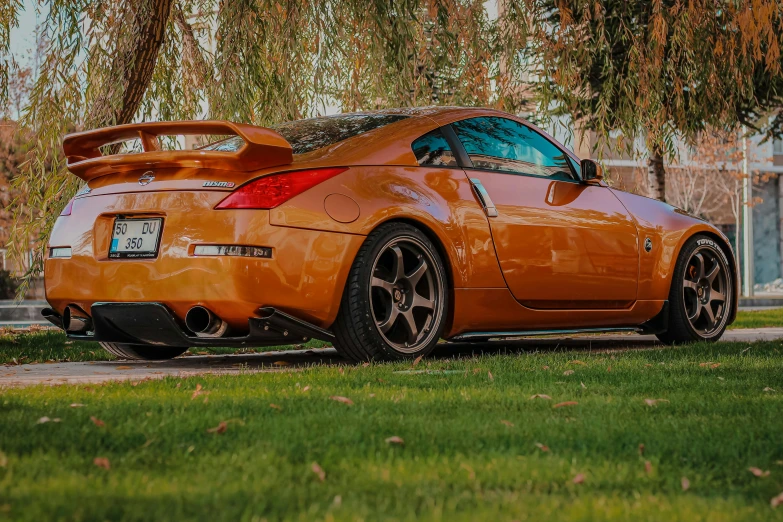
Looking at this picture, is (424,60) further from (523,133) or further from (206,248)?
(206,248)

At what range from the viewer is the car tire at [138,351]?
684 cm

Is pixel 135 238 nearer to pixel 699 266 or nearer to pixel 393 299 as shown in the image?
pixel 393 299

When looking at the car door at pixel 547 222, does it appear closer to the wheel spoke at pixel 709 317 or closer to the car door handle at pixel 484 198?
the car door handle at pixel 484 198

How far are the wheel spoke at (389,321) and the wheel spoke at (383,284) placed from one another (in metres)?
0.10

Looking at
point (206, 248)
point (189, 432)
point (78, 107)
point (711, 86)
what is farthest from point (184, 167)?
point (711, 86)

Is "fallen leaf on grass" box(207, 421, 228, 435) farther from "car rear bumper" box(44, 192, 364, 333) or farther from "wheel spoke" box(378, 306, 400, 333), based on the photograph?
"wheel spoke" box(378, 306, 400, 333)

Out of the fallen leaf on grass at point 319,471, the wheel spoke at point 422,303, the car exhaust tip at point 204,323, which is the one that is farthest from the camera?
the wheel spoke at point 422,303

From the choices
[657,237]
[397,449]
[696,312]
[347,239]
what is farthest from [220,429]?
[696,312]

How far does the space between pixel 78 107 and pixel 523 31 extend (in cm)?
382

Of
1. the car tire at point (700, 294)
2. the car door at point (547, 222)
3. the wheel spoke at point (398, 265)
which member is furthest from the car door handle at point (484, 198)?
the car tire at point (700, 294)

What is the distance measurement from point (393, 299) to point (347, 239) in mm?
554

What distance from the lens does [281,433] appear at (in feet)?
11.1

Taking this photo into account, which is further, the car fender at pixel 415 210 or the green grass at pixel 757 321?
the green grass at pixel 757 321

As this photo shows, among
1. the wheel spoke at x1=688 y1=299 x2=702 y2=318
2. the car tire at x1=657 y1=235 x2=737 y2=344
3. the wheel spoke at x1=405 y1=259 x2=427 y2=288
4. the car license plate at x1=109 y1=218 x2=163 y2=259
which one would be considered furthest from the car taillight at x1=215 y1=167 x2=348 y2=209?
the wheel spoke at x1=688 y1=299 x2=702 y2=318
